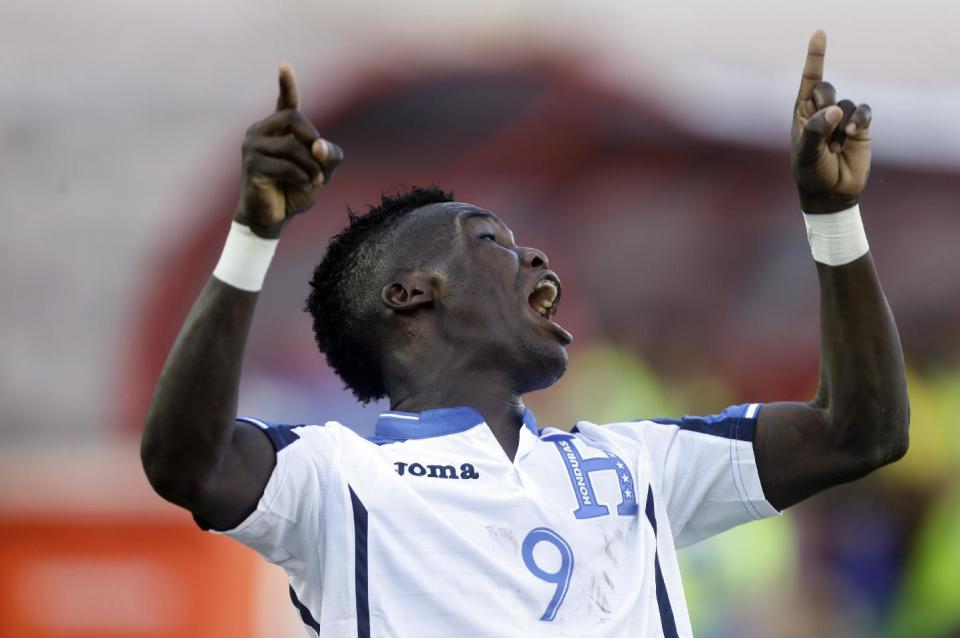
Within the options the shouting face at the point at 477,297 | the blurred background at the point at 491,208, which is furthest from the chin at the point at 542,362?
the blurred background at the point at 491,208

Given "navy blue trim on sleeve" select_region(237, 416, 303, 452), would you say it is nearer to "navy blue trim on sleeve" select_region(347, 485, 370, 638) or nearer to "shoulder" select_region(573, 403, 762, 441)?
"navy blue trim on sleeve" select_region(347, 485, 370, 638)

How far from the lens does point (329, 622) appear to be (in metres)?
2.66

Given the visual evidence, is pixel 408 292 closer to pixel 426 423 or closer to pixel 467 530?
pixel 426 423

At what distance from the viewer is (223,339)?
244 centimetres

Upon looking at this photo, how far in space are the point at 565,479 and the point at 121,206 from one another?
4.52 meters

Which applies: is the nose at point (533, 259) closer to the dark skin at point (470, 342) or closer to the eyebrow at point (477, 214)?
the dark skin at point (470, 342)

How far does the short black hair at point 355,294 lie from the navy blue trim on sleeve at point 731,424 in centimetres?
83

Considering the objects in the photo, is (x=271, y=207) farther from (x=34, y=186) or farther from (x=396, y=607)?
(x=34, y=186)

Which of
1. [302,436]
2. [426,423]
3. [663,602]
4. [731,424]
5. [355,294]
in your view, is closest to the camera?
[302,436]

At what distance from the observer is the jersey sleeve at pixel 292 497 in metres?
2.59

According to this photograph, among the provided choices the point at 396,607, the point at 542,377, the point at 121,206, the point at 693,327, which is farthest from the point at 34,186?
the point at 396,607

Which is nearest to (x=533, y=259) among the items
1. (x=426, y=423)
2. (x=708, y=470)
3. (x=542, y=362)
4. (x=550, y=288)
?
(x=550, y=288)

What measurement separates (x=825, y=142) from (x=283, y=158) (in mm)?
1168

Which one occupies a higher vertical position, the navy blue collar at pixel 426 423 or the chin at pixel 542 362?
the chin at pixel 542 362
